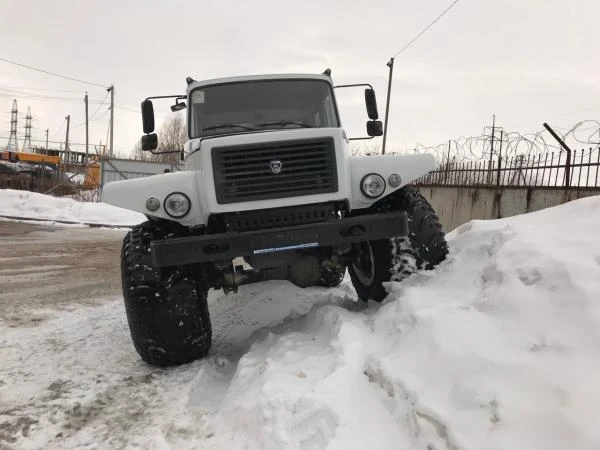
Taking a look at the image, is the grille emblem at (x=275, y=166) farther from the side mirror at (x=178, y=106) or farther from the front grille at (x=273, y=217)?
the side mirror at (x=178, y=106)

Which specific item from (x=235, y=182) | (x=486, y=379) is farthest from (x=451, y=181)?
(x=486, y=379)

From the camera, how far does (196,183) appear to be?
421 cm

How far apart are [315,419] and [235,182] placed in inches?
76.7

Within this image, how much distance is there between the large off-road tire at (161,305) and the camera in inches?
163

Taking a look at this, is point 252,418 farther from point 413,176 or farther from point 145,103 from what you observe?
point 145,103

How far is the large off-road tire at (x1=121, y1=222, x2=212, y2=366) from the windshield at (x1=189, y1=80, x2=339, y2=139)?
1.26 metres

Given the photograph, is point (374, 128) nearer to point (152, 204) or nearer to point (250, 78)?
point (250, 78)

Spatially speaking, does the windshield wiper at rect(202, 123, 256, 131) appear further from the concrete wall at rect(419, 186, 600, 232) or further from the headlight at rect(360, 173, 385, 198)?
the concrete wall at rect(419, 186, 600, 232)

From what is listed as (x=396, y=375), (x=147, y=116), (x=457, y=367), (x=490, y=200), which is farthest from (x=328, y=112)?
(x=490, y=200)

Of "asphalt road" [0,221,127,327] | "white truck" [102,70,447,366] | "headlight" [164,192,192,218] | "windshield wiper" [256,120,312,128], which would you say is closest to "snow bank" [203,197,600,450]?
"white truck" [102,70,447,366]

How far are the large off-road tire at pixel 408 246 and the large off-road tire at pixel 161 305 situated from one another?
5.19ft

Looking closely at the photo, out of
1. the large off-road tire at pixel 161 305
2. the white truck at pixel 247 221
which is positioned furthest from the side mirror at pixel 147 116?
the large off-road tire at pixel 161 305

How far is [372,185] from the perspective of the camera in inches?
173

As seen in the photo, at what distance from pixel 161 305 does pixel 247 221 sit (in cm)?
95
